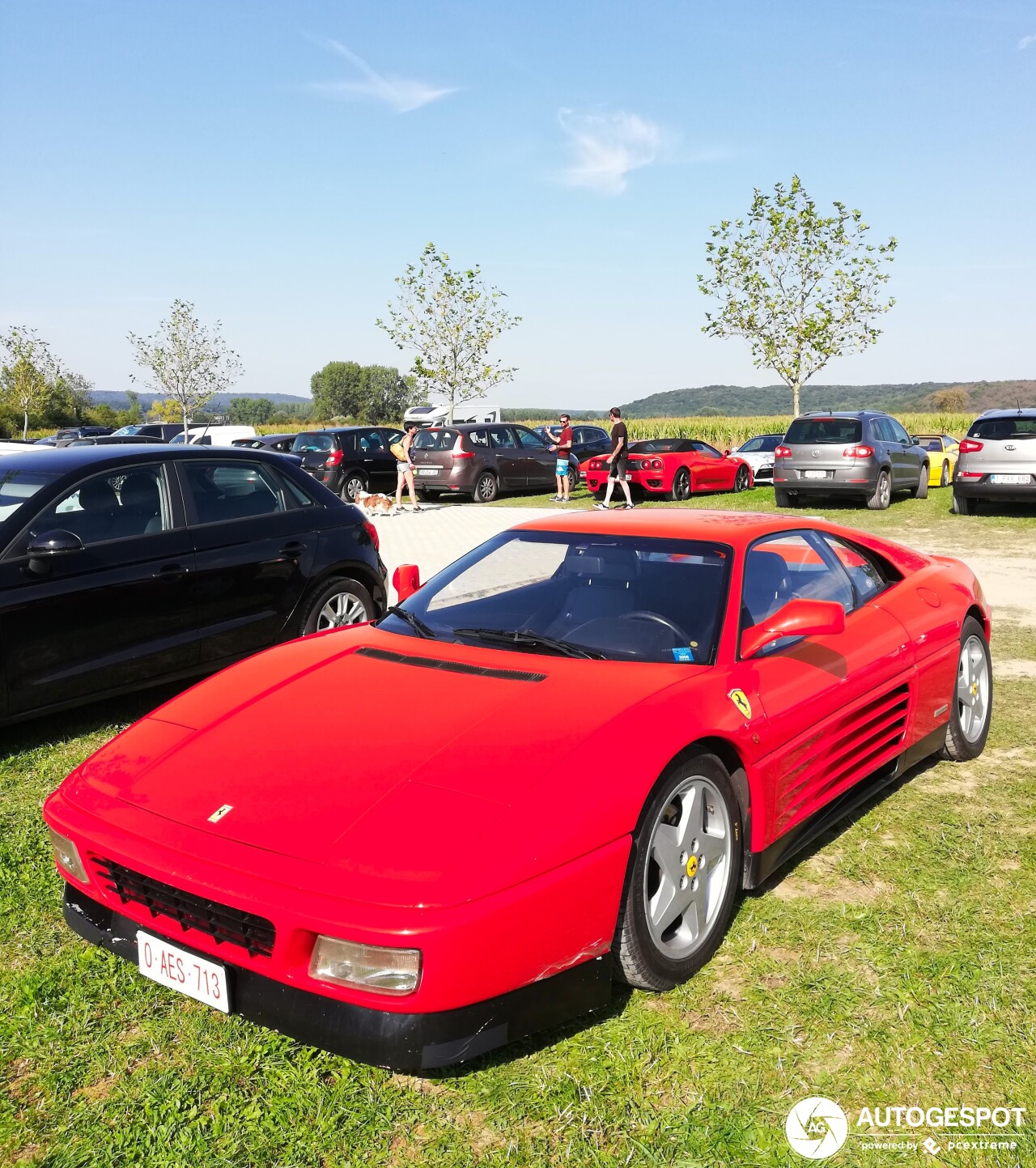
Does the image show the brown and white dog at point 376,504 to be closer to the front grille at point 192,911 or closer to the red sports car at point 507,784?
the red sports car at point 507,784

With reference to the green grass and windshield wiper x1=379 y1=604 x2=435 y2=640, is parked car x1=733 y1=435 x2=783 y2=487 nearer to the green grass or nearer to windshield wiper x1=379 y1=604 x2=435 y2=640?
windshield wiper x1=379 y1=604 x2=435 y2=640

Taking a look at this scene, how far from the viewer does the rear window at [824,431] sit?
17.2 m

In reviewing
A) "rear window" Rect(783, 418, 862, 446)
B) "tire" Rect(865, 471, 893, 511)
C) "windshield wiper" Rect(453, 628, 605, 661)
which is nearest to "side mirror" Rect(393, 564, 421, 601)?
"windshield wiper" Rect(453, 628, 605, 661)

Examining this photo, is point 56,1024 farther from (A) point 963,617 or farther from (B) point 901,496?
(B) point 901,496

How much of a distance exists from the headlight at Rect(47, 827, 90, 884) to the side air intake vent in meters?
1.14

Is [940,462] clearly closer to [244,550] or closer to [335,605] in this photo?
[335,605]

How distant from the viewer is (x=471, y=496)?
22.2 meters

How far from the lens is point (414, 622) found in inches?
153

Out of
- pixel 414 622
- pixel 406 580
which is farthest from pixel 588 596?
pixel 406 580

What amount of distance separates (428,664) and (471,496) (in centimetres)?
1894

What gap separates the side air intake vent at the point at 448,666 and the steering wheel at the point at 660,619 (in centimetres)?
51

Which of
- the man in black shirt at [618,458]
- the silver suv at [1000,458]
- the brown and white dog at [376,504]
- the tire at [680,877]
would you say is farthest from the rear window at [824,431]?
the tire at [680,877]

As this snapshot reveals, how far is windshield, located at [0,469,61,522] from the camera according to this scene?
5.26m

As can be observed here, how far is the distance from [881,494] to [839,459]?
1.07m
